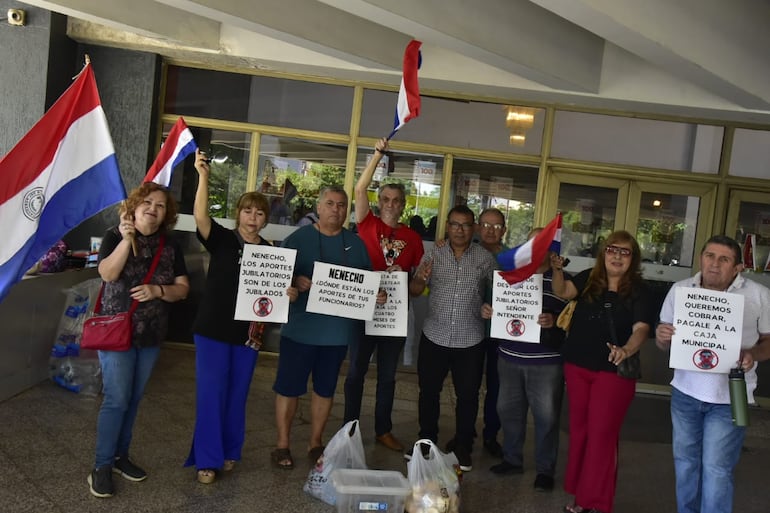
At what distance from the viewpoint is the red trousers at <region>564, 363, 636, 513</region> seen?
3.91m

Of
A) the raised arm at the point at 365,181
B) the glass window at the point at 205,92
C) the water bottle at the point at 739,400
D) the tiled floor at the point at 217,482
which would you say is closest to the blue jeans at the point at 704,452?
the water bottle at the point at 739,400

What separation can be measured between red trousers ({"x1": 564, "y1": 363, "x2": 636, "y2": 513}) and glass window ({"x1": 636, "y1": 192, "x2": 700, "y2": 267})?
3.95m

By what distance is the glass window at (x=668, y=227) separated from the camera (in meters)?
7.50

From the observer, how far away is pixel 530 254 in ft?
13.6

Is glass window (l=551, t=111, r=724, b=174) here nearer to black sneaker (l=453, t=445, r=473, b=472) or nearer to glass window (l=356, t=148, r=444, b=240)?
glass window (l=356, t=148, r=444, b=240)

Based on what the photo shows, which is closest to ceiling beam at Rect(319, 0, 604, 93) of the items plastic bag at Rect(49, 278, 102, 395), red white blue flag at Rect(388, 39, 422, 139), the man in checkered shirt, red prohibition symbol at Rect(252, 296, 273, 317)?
red white blue flag at Rect(388, 39, 422, 139)

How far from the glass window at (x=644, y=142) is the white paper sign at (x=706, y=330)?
13.6 feet

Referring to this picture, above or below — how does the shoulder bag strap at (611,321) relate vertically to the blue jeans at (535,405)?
above

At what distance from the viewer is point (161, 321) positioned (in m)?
3.90

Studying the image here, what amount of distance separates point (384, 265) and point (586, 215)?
3539 millimetres

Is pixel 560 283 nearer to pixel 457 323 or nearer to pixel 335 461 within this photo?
pixel 457 323

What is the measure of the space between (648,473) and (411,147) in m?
4.00

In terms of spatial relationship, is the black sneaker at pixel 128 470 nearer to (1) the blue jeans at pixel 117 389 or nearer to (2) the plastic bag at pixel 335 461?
(1) the blue jeans at pixel 117 389

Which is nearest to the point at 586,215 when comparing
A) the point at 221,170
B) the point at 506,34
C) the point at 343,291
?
the point at 506,34
